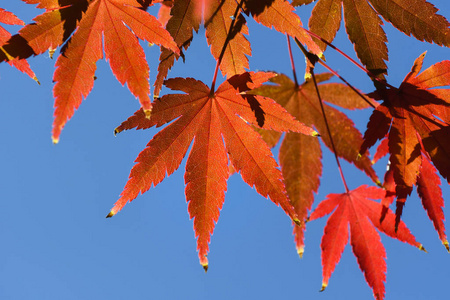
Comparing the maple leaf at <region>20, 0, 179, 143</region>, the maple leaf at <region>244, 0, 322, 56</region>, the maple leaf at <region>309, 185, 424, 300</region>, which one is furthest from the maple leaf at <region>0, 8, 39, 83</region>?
the maple leaf at <region>309, 185, 424, 300</region>

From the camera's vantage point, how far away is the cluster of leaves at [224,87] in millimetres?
876

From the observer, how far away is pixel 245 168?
1.06 meters

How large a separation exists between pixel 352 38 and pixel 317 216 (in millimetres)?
787

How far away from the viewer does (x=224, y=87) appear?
1.10 metres

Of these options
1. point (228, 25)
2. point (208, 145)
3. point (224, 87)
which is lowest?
point (208, 145)

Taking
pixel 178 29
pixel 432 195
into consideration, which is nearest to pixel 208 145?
pixel 178 29

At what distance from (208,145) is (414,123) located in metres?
0.64

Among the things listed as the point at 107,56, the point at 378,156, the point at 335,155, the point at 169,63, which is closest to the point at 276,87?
the point at 335,155

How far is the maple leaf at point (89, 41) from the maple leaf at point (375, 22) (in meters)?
0.46

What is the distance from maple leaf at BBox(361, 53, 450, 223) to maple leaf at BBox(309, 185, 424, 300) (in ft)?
1.32

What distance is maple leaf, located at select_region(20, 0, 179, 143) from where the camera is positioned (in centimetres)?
84

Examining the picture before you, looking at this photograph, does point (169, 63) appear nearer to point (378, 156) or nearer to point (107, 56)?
point (107, 56)

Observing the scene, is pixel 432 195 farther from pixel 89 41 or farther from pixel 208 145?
pixel 89 41

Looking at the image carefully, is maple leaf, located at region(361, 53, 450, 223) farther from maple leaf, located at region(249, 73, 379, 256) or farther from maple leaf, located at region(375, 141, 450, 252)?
maple leaf, located at region(249, 73, 379, 256)
